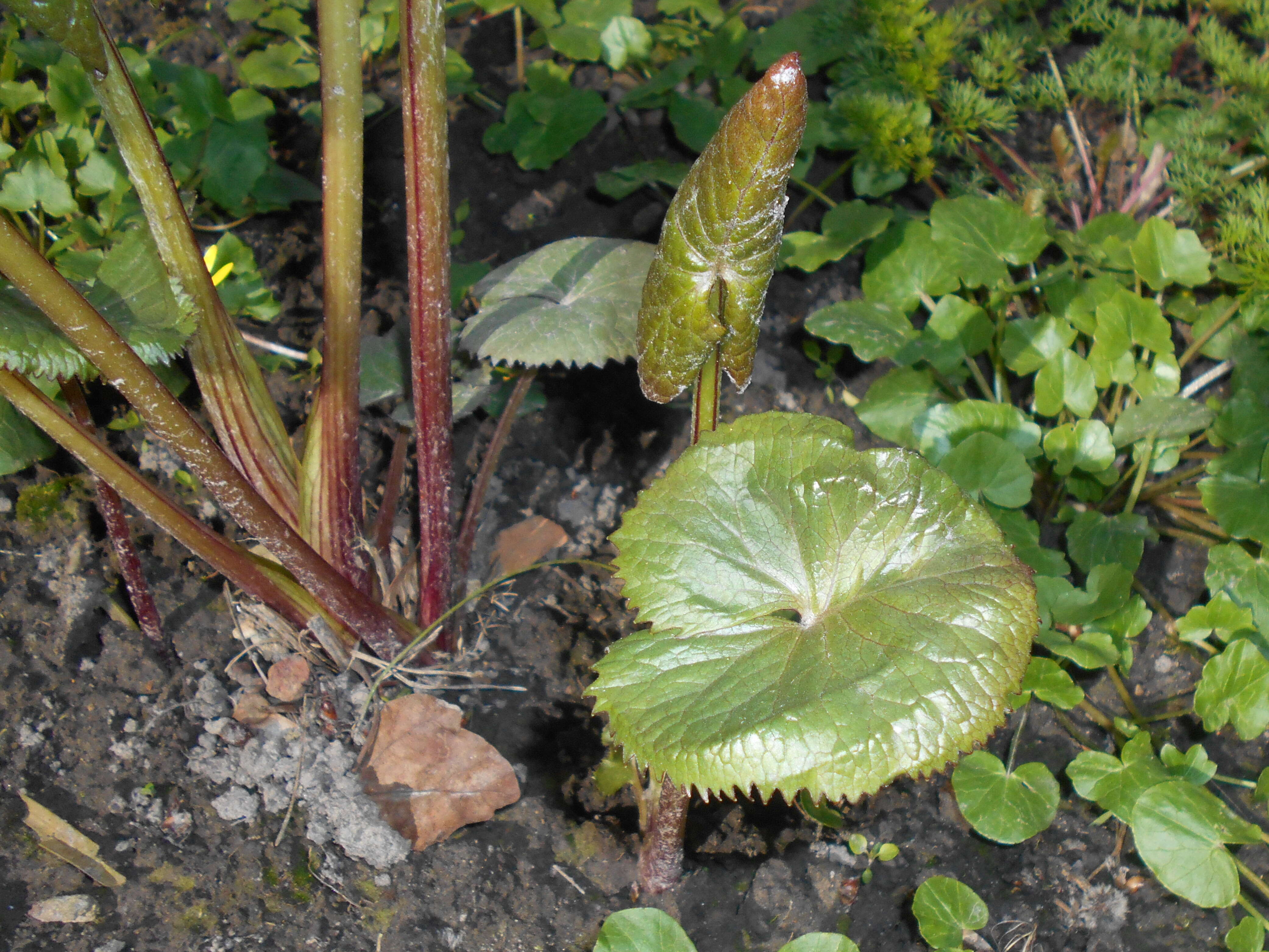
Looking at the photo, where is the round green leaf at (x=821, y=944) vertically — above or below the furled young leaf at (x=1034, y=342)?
below

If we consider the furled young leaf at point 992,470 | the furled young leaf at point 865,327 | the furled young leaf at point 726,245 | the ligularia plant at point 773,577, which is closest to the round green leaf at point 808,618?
the ligularia plant at point 773,577

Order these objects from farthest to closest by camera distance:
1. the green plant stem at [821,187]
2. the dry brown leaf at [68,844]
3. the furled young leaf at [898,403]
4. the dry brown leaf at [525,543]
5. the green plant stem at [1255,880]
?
the green plant stem at [821,187] → the furled young leaf at [898,403] → the dry brown leaf at [525,543] → the green plant stem at [1255,880] → the dry brown leaf at [68,844]

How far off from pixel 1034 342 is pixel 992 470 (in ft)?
1.13

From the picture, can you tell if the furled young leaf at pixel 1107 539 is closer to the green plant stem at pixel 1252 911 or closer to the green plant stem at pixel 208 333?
the green plant stem at pixel 1252 911

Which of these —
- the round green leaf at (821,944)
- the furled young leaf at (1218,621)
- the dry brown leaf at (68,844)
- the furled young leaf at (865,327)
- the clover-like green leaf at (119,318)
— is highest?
the clover-like green leaf at (119,318)

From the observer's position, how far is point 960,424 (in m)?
1.52

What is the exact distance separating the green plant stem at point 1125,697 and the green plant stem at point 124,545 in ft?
4.92

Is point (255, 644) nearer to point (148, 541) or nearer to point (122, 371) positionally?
point (148, 541)

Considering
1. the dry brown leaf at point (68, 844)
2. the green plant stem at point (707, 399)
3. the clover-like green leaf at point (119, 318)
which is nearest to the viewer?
the clover-like green leaf at point (119, 318)

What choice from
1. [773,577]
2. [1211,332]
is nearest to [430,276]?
[773,577]

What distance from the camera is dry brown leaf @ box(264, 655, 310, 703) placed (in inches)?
51.0

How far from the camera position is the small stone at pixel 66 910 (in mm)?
1097

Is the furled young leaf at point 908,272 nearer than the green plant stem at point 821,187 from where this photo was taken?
Yes

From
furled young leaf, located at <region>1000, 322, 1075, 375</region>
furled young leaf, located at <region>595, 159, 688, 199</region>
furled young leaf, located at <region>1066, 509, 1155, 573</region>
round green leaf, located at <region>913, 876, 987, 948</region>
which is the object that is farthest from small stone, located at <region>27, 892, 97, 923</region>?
furled young leaf, located at <region>1000, 322, 1075, 375</region>
